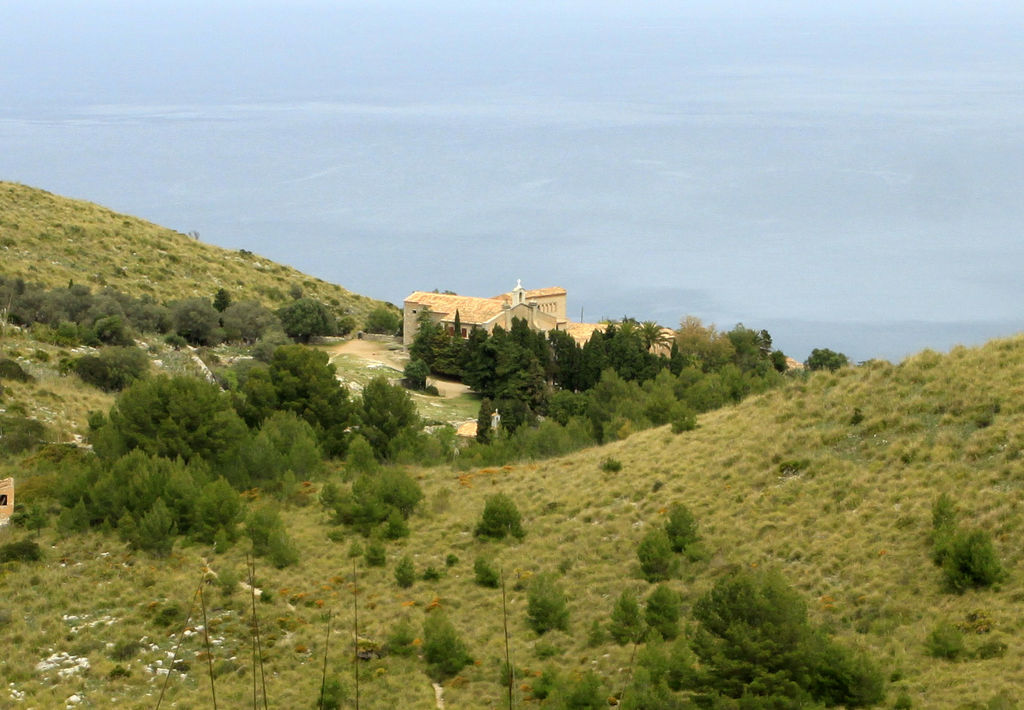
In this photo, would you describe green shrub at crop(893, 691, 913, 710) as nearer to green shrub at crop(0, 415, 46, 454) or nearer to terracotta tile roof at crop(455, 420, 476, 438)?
green shrub at crop(0, 415, 46, 454)

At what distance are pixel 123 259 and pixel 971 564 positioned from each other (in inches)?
2236

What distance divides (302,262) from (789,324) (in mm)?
55515

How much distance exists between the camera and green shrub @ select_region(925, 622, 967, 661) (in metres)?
16.5

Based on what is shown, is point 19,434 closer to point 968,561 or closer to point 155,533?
point 155,533

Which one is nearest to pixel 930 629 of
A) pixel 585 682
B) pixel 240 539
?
pixel 585 682

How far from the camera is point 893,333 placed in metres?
119

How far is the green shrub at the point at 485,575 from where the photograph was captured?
72.1ft

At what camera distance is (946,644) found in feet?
54.5

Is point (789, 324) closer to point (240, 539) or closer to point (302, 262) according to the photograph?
point (302, 262)

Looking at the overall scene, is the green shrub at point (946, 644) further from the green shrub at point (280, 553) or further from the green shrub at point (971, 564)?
the green shrub at point (280, 553)

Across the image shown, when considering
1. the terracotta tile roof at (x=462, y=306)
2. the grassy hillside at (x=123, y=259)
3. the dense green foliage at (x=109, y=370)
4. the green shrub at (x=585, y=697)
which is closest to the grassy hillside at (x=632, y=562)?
the green shrub at (x=585, y=697)

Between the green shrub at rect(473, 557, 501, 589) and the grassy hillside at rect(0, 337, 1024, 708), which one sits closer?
the grassy hillside at rect(0, 337, 1024, 708)

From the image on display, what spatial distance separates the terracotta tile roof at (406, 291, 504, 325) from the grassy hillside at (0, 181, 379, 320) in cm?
880

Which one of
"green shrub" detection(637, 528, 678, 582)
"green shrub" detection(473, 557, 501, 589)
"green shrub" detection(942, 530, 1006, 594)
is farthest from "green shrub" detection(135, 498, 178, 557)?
"green shrub" detection(942, 530, 1006, 594)
